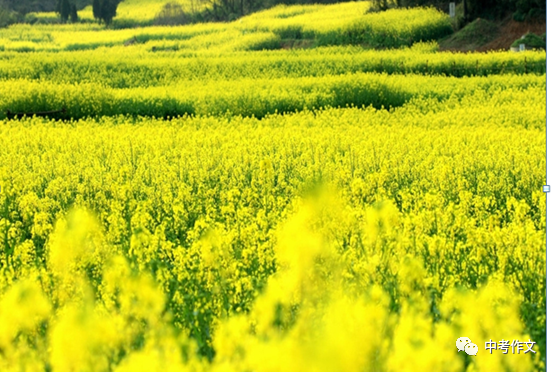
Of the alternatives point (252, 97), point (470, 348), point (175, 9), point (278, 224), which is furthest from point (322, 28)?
point (470, 348)

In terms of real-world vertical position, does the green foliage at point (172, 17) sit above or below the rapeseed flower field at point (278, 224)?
above

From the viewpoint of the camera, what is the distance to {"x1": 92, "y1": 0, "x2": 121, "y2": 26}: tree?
7125 cm

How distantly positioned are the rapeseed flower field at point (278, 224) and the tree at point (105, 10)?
46970 mm

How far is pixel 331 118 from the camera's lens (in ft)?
52.7

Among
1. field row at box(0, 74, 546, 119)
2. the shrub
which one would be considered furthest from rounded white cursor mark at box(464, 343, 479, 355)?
the shrub

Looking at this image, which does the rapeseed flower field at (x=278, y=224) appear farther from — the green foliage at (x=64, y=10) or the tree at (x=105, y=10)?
the green foliage at (x=64, y=10)

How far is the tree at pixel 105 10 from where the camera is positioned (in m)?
71.2

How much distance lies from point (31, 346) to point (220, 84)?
1778 centimetres

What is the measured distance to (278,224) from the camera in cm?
662

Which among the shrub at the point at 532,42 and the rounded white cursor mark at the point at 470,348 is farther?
the shrub at the point at 532,42

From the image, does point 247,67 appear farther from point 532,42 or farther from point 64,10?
point 64,10

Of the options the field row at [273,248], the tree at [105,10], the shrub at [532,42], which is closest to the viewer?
the field row at [273,248]

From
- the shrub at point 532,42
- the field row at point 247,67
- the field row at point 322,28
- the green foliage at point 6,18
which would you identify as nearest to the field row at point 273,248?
the field row at point 247,67

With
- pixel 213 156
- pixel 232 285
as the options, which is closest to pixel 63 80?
pixel 213 156
